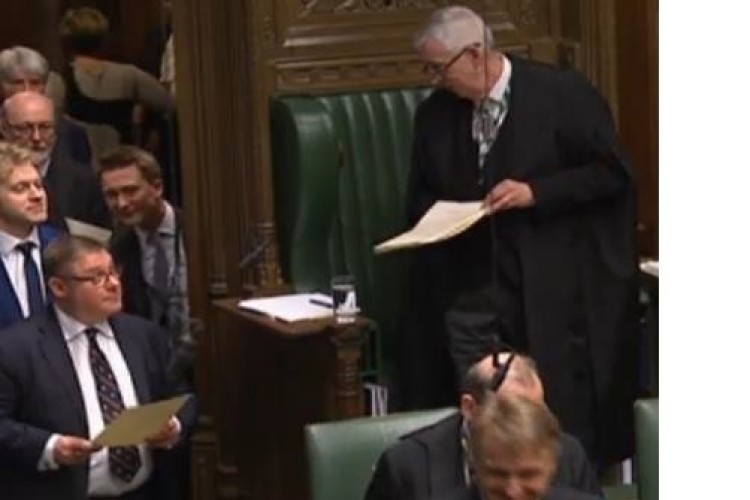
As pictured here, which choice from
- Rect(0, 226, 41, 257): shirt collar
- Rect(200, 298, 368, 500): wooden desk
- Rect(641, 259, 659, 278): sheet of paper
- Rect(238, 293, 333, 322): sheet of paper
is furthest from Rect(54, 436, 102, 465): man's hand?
Rect(641, 259, 659, 278): sheet of paper

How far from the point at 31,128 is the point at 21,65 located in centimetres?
40

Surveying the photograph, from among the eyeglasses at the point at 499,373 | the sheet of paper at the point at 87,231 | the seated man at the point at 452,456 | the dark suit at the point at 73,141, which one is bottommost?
the seated man at the point at 452,456

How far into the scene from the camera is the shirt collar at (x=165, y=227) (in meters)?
4.66

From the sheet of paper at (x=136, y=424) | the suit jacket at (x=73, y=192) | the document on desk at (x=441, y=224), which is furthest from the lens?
the suit jacket at (x=73, y=192)

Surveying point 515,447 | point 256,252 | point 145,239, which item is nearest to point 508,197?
point 256,252

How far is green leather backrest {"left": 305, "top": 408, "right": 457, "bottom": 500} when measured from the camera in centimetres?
316

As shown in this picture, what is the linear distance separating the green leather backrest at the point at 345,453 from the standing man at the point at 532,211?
44.2 inches

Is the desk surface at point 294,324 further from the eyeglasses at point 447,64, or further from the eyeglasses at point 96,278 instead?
the eyeglasses at point 96,278

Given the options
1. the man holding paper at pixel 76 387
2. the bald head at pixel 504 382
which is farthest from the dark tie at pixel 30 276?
the bald head at pixel 504 382

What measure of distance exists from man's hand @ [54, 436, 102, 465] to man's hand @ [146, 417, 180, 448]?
131 millimetres

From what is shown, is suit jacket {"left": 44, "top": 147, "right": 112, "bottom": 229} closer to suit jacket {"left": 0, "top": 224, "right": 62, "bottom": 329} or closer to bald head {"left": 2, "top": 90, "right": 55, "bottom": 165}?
bald head {"left": 2, "top": 90, "right": 55, "bottom": 165}

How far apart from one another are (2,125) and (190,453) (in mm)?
1155

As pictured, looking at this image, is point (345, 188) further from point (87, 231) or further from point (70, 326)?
point (70, 326)

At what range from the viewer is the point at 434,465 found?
2.92m
